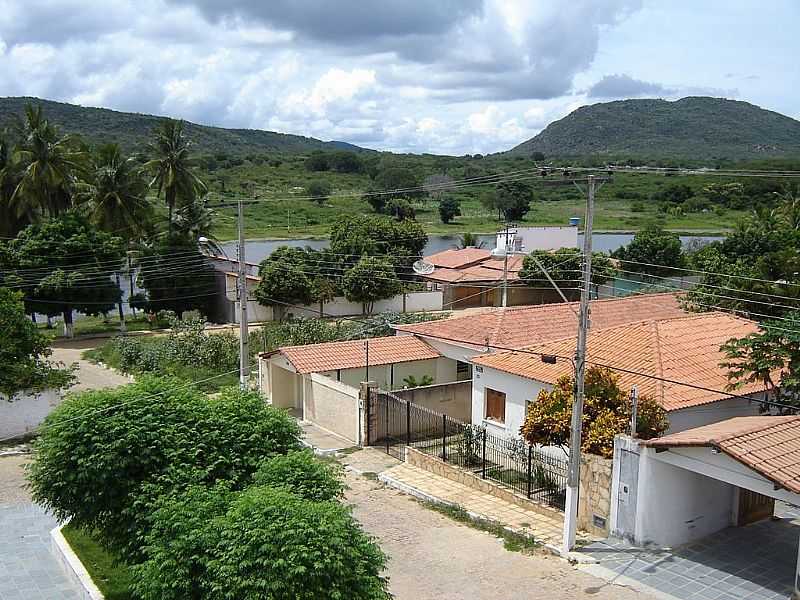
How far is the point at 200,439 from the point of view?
43.5ft

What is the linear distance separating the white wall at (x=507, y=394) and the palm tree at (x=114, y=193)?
91.5 feet

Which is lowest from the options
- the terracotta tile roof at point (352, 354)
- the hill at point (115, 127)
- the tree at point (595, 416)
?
the terracotta tile roof at point (352, 354)

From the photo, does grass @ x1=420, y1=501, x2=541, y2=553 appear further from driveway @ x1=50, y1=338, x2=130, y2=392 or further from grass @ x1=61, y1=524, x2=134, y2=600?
driveway @ x1=50, y1=338, x2=130, y2=392

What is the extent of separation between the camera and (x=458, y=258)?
56.0 m

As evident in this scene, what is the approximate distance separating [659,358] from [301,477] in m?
12.2

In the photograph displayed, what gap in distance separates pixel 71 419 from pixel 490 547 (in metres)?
8.05

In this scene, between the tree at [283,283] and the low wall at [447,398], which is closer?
the low wall at [447,398]

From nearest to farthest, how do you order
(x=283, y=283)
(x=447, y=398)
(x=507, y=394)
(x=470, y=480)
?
(x=470, y=480) < (x=507, y=394) < (x=447, y=398) < (x=283, y=283)

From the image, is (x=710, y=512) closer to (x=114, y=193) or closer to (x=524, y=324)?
(x=524, y=324)

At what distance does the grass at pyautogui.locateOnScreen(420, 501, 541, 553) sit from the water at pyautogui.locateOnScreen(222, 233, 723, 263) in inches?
2068

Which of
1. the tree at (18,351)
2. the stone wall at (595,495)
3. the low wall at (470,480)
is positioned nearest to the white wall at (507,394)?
the low wall at (470,480)

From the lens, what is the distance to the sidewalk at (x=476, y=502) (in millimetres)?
16141

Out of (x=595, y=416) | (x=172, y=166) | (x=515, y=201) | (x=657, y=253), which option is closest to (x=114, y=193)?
(x=172, y=166)

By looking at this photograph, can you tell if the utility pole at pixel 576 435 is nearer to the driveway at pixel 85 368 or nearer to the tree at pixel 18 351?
the tree at pixel 18 351
